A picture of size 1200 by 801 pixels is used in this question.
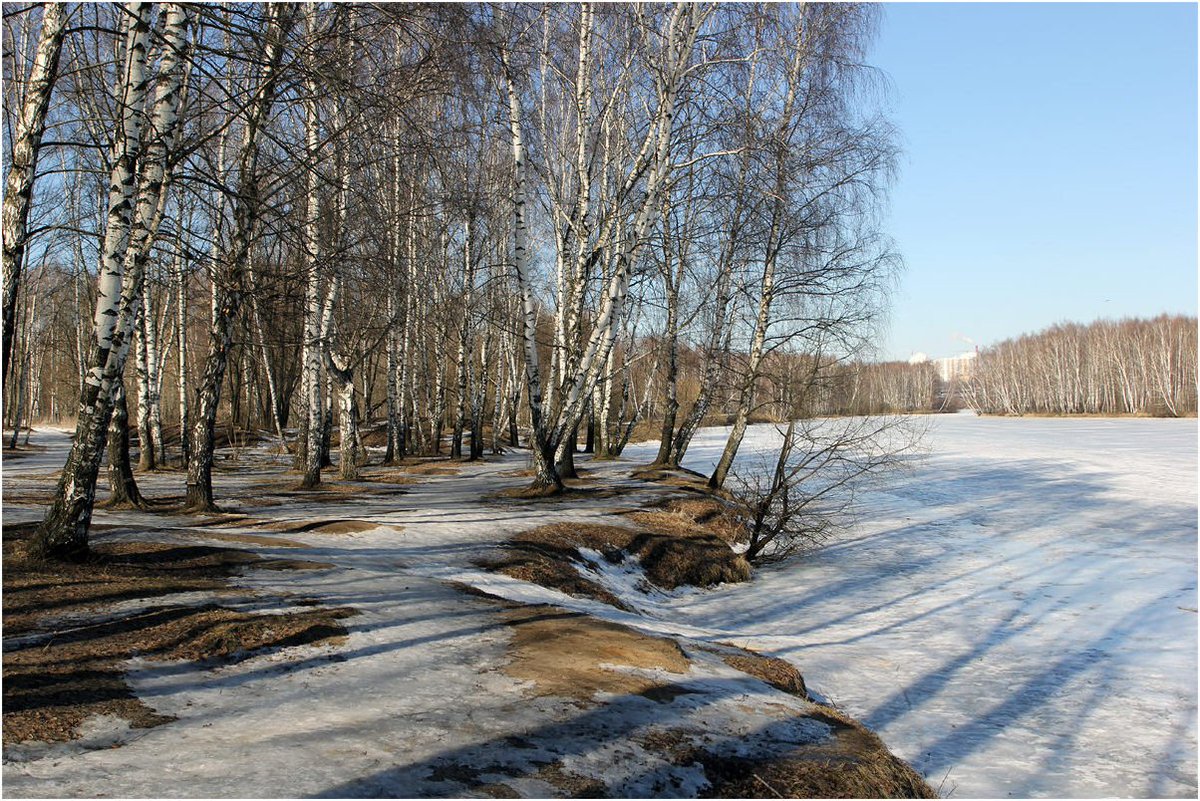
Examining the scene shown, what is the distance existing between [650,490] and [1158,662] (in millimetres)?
9734

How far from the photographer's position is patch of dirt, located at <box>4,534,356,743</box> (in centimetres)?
453

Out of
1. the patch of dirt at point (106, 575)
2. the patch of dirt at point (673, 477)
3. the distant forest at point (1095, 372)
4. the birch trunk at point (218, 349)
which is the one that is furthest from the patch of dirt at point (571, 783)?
the distant forest at point (1095, 372)

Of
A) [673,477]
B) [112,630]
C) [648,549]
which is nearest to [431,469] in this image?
[673,477]

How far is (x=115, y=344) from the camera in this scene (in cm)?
712

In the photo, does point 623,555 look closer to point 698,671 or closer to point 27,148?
point 698,671

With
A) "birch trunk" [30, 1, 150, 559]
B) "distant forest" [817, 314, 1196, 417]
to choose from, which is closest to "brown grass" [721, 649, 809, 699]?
"birch trunk" [30, 1, 150, 559]

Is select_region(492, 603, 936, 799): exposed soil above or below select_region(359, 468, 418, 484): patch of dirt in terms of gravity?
below

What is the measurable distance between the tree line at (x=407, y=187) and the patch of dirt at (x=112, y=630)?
68cm

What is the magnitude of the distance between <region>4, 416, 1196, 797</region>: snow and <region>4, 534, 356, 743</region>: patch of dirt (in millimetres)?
186

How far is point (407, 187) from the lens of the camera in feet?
59.9

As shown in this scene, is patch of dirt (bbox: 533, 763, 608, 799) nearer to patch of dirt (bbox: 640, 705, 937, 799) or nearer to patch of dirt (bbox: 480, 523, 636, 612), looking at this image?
patch of dirt (bbox: 640, 705, 937, 799)

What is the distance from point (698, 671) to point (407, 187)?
47.3ft

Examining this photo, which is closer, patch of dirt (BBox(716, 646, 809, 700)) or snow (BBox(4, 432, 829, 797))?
snow (BBox(4, 432, 829, 797))

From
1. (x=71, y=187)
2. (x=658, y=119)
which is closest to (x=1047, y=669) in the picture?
(x=658, y=119)
